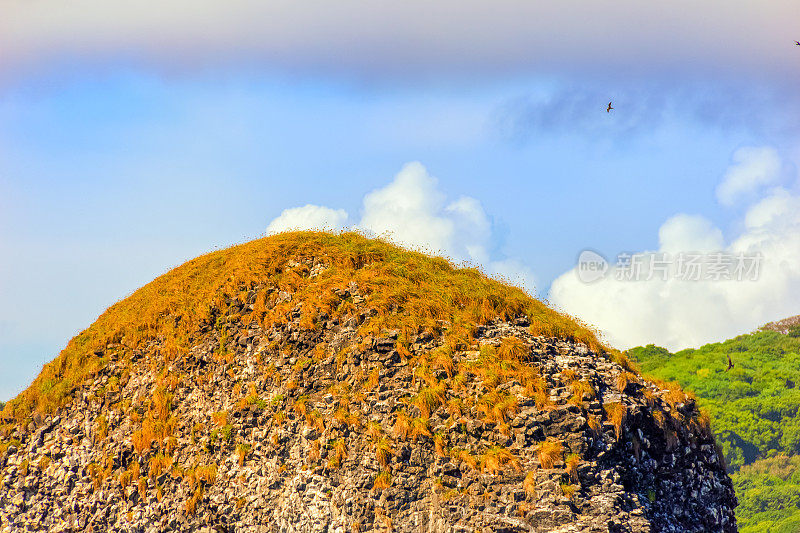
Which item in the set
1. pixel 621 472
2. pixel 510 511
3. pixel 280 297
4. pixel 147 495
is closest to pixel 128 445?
pixel 147 495

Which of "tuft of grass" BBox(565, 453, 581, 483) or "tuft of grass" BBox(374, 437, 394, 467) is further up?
"tuft of grass" BBox(374, 437, 394, 467)

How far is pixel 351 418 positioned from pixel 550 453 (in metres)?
6.55

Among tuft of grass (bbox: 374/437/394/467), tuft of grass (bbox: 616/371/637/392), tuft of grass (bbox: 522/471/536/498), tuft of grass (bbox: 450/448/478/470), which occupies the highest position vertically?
tuft of grass (bbox: 374/437/394/467)

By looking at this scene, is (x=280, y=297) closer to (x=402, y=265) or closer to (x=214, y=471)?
(x=402, y=265)

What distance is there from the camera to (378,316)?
82.7 feet

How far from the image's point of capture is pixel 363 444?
22.4 metres

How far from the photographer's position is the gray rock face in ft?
68.4

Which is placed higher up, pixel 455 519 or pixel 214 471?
pixel 214 471

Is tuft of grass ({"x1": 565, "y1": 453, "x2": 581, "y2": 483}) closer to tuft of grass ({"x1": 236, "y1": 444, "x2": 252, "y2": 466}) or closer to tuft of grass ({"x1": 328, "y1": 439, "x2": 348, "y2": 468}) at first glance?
tuft of grass ({"x1": 328, "y1": 439, "x2": 348, "y2": 468})

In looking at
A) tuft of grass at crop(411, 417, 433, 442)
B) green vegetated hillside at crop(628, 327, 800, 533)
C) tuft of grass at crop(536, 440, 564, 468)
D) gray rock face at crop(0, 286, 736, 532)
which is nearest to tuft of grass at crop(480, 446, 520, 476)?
gray rock face at crop(0, 286, 736, 532)

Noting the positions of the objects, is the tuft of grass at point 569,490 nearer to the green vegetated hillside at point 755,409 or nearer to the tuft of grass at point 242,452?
the tuft of grass at point 242,452

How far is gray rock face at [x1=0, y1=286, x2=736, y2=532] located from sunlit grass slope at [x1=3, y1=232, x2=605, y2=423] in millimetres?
676

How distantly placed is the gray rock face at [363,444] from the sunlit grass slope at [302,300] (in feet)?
2.22

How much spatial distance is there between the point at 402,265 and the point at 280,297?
5055 millimetres
